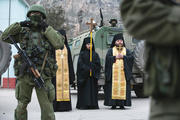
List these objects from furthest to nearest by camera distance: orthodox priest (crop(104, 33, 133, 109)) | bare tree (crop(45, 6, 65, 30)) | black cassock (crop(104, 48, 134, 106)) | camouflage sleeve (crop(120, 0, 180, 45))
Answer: bare tree (crop(45, 6, 65, 30))
orthodox priest (crop(104, 33, 133, 109))
black cassock (crop(104, 48, 134, 106))
camouflage sleeve (crop(120, 0, 180, 45))

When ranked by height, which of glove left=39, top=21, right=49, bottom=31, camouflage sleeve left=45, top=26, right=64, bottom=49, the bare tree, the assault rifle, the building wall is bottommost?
the assault rifle

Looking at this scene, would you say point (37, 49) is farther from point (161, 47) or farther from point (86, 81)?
point (86, 81)

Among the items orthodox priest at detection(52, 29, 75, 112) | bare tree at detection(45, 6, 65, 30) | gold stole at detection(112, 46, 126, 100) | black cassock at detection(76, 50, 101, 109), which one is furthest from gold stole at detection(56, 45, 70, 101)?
bare tree at detection(45, 6, 65, 30)

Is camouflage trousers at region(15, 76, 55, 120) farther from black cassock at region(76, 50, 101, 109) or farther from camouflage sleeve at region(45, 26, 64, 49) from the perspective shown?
black cassock at region(76, 50, 101, 109)

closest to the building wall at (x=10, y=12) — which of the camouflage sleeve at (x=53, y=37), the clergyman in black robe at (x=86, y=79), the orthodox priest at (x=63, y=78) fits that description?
the clergyman in black robe at (x=86, y=79)

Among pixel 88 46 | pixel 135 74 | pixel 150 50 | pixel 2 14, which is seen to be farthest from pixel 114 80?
pixel 2 14

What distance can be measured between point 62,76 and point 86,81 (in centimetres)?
82

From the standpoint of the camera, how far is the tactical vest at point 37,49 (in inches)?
172

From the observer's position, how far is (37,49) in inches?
171

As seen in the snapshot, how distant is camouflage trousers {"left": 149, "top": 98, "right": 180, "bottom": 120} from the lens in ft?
5.91

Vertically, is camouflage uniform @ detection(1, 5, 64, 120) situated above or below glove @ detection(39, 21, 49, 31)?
below

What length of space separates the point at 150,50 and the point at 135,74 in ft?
32.3

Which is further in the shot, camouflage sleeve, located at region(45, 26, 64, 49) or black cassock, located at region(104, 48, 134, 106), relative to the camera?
black cassock, located at region(104, 48, 134, 106)

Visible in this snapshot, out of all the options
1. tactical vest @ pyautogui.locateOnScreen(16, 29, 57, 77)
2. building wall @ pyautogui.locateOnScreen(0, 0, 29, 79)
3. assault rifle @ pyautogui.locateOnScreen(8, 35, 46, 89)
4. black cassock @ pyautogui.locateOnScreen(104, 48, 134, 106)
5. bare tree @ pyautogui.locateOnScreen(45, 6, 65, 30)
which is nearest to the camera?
assault rifle @ pyautogui.locateOnScreen(8, 35, 46, 89)
